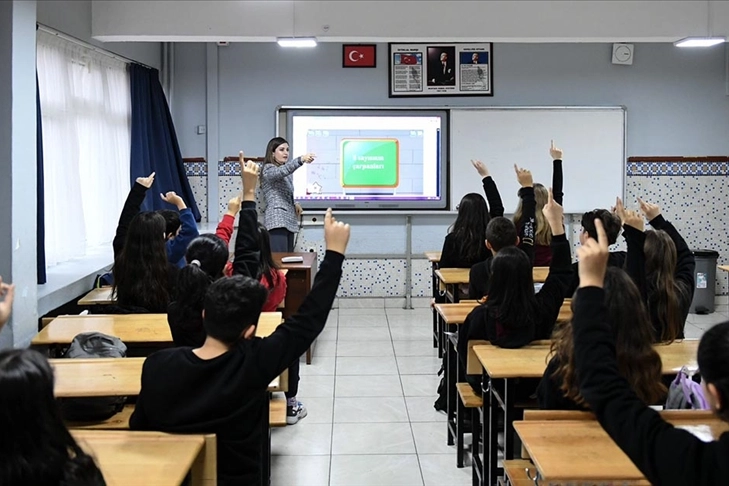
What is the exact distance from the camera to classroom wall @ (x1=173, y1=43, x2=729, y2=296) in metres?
7.70

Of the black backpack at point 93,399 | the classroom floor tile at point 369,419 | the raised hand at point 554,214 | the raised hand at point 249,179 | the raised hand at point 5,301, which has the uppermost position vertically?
the raised hand at point 249,179

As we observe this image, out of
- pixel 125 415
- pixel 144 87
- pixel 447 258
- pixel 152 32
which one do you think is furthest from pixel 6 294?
pixel 144 87

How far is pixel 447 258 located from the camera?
203 inches

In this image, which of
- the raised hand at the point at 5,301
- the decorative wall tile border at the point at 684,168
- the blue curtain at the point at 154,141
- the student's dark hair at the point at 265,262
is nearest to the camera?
the raised hand at the point at 5,301

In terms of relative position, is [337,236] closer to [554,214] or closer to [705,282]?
[554,214]

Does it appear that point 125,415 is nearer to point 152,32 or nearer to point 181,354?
point 181,354

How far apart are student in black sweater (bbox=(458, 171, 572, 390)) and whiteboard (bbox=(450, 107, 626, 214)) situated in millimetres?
4473

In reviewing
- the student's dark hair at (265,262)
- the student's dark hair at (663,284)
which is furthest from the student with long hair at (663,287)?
the student's dark hair at (265,262)

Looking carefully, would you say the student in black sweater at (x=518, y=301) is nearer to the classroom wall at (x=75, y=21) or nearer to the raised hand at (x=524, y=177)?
the raised hand at (x=524, y=177)

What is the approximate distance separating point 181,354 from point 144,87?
5.22m

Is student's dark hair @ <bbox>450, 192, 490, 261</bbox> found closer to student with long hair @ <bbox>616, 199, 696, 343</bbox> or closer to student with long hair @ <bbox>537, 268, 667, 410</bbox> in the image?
student with long hair @ <bbox>616, 199, 696, 343</bbox>

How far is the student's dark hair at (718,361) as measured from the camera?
144cm

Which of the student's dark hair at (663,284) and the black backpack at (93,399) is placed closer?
the black backpack at (93,399)

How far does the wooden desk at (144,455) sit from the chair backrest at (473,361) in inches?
59.0
